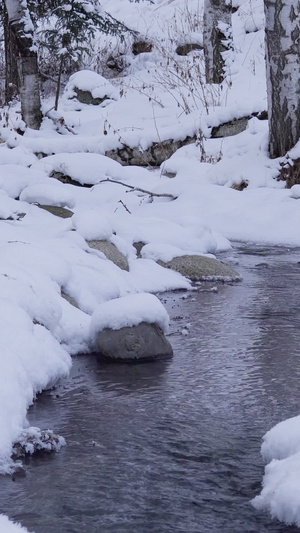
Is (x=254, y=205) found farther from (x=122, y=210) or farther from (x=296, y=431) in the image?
(x=296, y=431)

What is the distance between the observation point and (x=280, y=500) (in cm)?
257

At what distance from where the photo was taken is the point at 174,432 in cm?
332

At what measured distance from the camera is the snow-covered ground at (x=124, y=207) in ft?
→ 12.6

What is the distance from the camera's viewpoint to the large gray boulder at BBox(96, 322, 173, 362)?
4.35 m

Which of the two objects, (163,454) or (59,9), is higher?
(59,9)

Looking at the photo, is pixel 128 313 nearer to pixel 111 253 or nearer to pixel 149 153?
pixel 111 253

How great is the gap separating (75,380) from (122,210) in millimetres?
→ 4835

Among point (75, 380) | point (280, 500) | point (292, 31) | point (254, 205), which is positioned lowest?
point (254, 205)

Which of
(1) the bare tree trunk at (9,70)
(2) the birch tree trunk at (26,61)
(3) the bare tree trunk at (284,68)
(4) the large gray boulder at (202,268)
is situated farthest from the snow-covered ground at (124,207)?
(1) the bare tree trunk at (9,70)

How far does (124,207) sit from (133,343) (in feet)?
15.0

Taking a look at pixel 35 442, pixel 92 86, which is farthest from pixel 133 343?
pixel 92 86

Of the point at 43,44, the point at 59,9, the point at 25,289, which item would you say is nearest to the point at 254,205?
the point at 25,289

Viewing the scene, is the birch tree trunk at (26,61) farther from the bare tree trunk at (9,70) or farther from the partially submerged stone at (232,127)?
the partially submerged stone at (232,127)

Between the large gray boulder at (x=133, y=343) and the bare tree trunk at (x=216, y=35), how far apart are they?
375 inches
